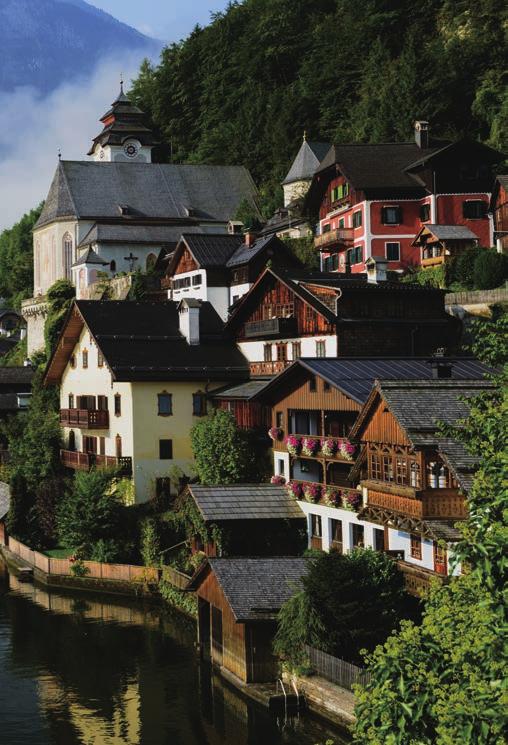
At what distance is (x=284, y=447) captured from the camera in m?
49.2

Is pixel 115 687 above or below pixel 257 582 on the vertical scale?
below

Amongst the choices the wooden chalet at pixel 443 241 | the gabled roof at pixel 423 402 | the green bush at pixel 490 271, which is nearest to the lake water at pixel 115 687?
the gabled roof at pixel 423 402

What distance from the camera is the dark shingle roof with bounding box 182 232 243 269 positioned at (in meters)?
76.7

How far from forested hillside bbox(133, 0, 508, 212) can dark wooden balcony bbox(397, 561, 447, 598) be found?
56906 millimetres

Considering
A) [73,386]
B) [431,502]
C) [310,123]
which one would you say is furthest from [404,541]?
[310,123]

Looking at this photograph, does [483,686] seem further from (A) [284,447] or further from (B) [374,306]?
(B) [374,306]

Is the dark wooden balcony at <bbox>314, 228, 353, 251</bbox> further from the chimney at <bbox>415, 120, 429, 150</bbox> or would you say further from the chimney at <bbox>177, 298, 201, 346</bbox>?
the chimney at <bbox>177, 298, 201, 346</bbox>

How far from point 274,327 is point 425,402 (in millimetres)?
22314

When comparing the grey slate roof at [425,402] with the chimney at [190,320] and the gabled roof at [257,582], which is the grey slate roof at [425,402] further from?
the chimney at [190,320]

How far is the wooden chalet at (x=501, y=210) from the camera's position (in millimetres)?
67625

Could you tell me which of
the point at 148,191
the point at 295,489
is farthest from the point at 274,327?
the point at 148,191

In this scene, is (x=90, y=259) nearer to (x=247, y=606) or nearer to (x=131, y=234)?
(x=131, y=234)

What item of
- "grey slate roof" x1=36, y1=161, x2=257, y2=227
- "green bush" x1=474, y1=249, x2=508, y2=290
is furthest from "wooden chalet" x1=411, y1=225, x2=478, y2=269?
"grey slate roof" x1=36, y1=161, x2=257, y2=227

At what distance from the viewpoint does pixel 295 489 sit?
46750 mm
